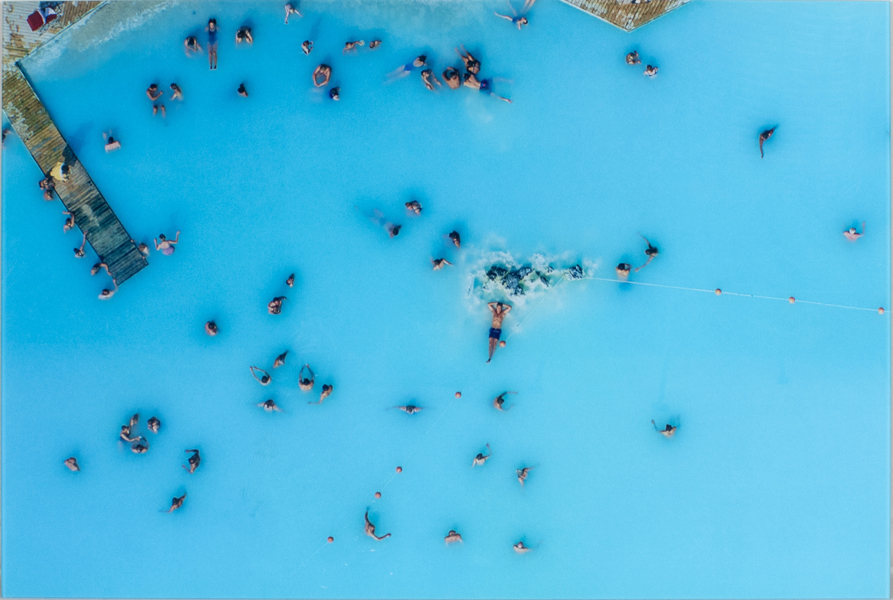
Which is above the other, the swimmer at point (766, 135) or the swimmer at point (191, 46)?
the swimmer at point (191, 46)

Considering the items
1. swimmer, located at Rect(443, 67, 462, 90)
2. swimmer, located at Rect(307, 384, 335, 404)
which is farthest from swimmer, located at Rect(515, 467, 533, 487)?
swimmer, located at Rect(443, 67, 462, 90)

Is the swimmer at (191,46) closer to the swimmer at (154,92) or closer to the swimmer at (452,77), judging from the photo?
the swimmer at (154,92)

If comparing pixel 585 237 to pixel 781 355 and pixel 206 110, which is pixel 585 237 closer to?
pixel 781 355

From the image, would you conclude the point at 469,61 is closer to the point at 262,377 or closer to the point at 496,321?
the point at 496,321

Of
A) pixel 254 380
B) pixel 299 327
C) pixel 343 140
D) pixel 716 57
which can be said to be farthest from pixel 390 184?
pixel 716 57

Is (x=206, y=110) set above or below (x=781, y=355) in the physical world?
above

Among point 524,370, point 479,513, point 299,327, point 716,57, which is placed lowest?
point 479,513

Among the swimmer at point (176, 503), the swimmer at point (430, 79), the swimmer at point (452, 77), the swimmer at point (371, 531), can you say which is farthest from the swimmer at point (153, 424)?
the swimmer at point (452, 77)
